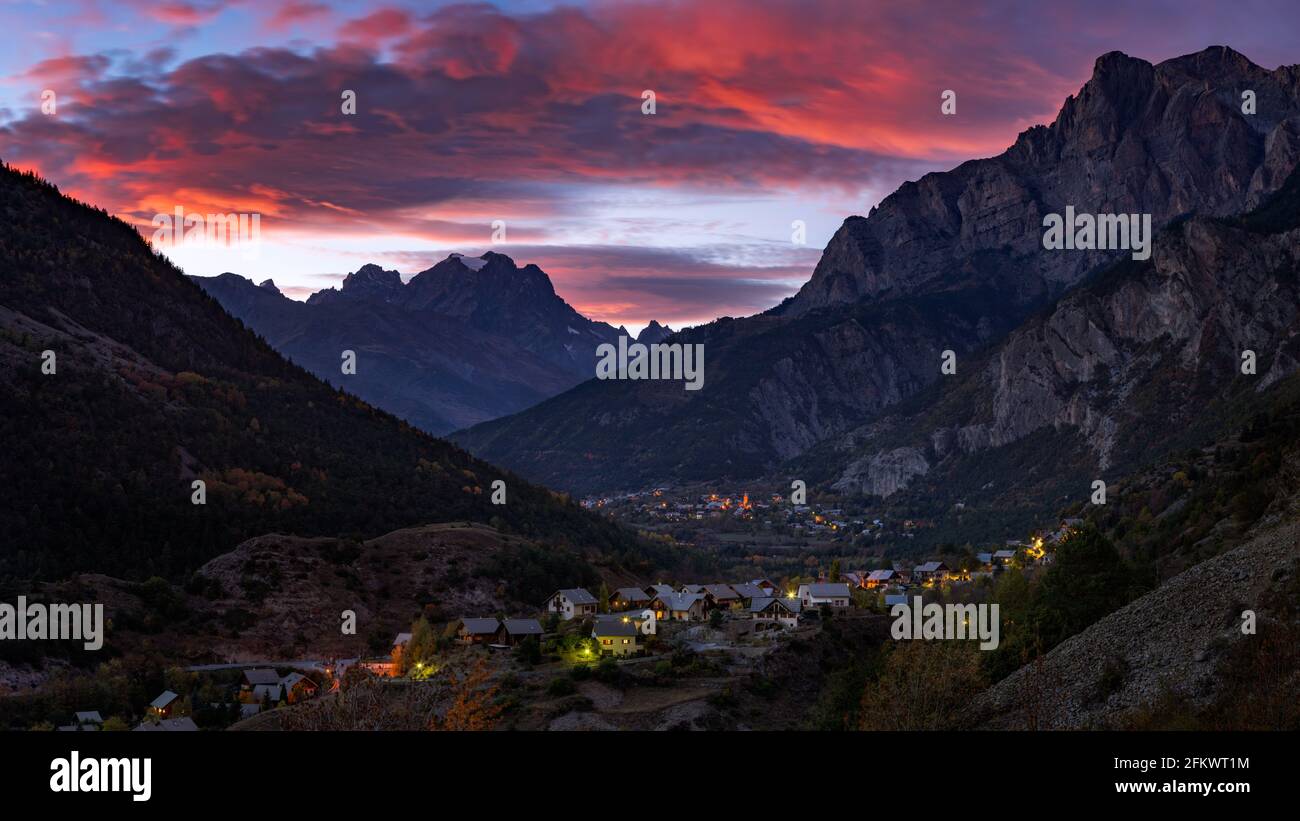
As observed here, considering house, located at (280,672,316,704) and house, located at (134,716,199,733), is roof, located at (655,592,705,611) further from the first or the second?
house, located at (134,716,199,733)

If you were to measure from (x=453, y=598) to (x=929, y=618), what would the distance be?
5148 cm

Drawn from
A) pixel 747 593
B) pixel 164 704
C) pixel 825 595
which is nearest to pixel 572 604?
pixel 747 593

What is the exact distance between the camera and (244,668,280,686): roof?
76.4 meters

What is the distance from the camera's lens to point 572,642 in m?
83.3

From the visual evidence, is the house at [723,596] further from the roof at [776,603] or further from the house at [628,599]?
the roof at [776,603]

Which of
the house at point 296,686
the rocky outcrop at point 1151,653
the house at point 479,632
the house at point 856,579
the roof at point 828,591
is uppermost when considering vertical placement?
the rocky outcrop at point 1151,653

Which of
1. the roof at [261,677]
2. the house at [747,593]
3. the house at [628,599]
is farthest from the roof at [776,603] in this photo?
the roof at [261,677]

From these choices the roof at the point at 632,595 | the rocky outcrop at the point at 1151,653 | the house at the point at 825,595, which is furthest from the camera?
the roof at the point at 632,595

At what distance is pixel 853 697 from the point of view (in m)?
62.2

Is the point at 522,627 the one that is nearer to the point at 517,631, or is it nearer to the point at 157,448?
the point at 517,631

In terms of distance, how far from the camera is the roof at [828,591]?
103 m

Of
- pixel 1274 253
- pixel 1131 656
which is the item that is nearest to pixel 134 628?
pixel 1131 656

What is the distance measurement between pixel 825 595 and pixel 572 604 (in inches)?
961
